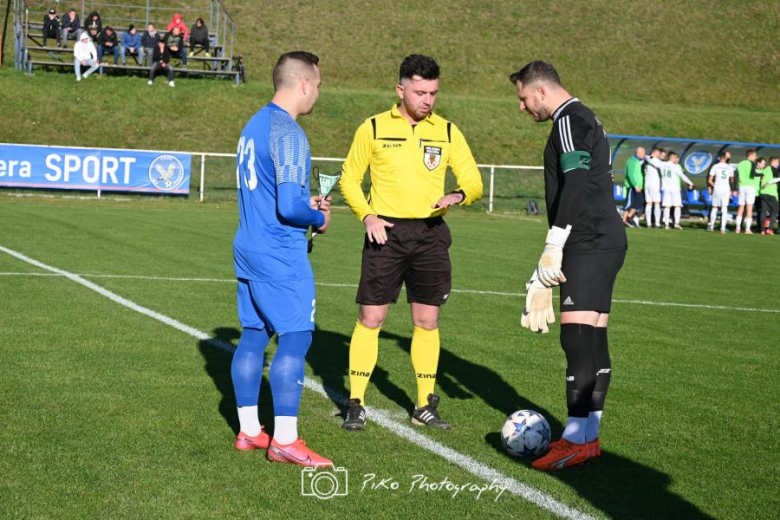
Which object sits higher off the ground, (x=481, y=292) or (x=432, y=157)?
(x=432, y=157)

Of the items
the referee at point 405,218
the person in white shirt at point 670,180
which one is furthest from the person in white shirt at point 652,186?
the referee at point 405,218

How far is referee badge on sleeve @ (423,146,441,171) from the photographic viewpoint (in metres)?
6.28

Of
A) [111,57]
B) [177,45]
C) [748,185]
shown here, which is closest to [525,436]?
[748,185]

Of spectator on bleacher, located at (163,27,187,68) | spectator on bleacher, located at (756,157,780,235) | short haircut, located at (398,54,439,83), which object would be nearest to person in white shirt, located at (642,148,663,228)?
spectator on bleacher, located at (756,157,780,235)

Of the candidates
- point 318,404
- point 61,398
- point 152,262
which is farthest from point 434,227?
point 152,262

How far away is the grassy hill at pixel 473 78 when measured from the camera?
35500mm

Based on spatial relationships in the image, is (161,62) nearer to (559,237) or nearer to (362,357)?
(362,357)

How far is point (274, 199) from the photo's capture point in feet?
16.6

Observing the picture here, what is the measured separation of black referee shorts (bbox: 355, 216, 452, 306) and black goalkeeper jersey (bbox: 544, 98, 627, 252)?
1.07 m

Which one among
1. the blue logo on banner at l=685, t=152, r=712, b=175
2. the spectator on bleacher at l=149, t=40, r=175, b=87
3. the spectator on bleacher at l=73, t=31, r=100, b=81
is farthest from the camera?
the spectator on bleacher at l=149, t=40, r=175, b=87

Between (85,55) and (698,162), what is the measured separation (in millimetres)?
23006

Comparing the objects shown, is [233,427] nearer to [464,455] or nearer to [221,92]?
[464,455]

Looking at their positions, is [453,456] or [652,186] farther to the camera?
[652,186]

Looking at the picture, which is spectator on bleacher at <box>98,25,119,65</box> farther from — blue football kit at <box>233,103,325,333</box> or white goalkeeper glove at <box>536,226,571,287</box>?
white goalkeeper glove at <box>536,226,571,287</box>
